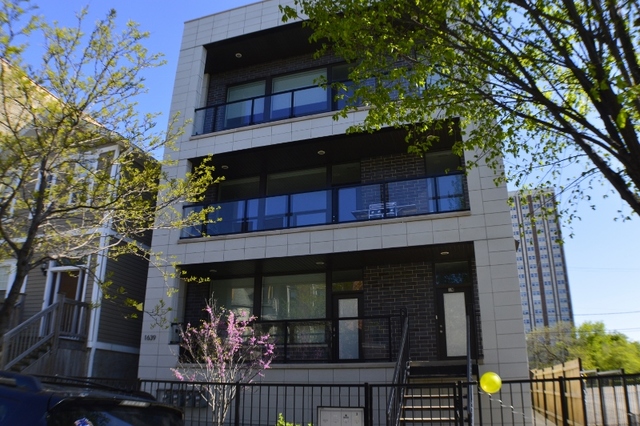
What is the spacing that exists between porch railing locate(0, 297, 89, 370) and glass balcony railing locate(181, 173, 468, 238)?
12.9 ft

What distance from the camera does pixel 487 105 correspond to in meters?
9.46

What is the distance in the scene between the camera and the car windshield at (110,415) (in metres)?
3.34

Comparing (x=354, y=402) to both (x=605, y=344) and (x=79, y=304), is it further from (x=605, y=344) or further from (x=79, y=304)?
(x=605, y=344)

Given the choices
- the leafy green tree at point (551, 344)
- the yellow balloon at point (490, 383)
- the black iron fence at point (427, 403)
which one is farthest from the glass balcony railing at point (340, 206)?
the leafy green tree at point (551, 344)

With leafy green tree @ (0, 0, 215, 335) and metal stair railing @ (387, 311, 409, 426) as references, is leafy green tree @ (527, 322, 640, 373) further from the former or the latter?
leafy green tree @ (0, 0, 215, 335)

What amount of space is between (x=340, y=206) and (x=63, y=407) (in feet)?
35.7

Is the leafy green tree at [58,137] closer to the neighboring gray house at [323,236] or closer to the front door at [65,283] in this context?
the neighboring gray house at [323,236]

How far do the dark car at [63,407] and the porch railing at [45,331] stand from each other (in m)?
11.0

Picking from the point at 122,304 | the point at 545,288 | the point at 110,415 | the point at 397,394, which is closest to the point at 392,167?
the point at 397,394

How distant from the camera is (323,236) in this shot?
44.9ft

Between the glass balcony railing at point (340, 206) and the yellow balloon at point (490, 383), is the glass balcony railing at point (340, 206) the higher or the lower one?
the higher one

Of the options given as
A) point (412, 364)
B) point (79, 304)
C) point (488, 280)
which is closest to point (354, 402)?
point (412, 364)

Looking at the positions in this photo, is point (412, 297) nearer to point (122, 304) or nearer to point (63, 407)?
point (122, 304)

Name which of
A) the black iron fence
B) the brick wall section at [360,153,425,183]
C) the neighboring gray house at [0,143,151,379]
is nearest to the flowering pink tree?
the black iron fence
